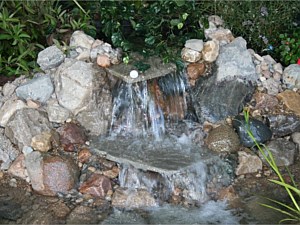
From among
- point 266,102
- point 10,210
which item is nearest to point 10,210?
point 10,210

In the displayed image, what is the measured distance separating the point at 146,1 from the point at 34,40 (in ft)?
3.40

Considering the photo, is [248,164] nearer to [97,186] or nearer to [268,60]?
[268,60]

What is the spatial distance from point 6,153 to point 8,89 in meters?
0.55

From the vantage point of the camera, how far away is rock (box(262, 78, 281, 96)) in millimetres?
4824

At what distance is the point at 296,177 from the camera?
440 cm

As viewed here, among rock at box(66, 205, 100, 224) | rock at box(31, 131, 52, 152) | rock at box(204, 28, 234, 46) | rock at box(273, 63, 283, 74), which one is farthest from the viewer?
rock at box(204, 28, 234, 46)

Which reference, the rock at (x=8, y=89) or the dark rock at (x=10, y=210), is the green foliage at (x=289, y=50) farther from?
the dark rock at (x=10, y=210)

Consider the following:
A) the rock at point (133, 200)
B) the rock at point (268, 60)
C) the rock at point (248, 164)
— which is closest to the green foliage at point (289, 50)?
the rock at point (268, 60)

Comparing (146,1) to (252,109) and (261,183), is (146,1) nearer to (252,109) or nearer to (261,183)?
(252,109)

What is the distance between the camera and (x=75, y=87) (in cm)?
459

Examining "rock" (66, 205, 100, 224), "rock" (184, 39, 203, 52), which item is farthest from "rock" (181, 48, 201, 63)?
"rock" (66, 205, 100, 224)

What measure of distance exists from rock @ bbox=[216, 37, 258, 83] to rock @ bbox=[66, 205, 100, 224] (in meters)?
1.54

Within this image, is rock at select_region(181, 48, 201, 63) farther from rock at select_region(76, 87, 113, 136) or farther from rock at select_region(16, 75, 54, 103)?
rock at select_region(16, 75, 54, 103)

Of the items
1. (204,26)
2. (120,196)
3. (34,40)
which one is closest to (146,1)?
(204,26)
